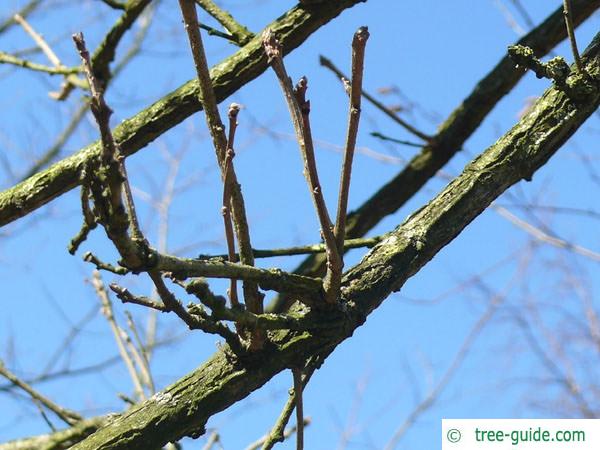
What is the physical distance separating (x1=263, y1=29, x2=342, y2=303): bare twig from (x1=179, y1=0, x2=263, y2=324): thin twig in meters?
0.12

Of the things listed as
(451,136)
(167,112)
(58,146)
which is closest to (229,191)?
(167,112)

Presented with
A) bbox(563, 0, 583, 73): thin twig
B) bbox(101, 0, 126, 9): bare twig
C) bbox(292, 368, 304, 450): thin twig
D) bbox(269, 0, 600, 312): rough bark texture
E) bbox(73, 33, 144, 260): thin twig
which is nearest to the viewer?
bbox(73, 33, 144, 260): thin twig

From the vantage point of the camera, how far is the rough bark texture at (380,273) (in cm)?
175

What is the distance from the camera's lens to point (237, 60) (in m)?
2.78

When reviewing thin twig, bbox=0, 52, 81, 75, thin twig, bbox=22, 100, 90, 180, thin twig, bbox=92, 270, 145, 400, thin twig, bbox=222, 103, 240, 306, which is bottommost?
thin twig, bbox=222, 103, 240, 306

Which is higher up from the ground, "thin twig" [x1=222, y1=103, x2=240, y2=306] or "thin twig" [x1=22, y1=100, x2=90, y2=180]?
"thin twig" [x1=22, y1=100, x2=90, y2=180]

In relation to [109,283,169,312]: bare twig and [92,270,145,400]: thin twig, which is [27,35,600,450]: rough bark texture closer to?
[109,283,169,312]: bare twig

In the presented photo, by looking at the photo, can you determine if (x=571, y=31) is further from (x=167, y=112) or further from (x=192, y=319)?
(x=167, y=112)

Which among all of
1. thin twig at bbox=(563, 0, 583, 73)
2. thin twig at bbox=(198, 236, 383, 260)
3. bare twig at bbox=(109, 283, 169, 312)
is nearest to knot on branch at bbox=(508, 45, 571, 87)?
thin twig at bbox=(563, 0, 583, 73)

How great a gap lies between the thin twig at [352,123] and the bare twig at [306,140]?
26 mm

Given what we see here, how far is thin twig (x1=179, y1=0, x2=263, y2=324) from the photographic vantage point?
1.53m

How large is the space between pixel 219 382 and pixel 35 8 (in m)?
7.07

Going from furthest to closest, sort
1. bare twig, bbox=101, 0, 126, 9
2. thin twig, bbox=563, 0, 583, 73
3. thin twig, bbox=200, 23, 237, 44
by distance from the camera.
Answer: bare twig, bbox=101, 0, 126, 9 → thin twig, bbox=200, 23, 237, 44 → thin twig, bbox=563, 0, 583, 73

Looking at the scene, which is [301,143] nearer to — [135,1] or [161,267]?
[161,267]
